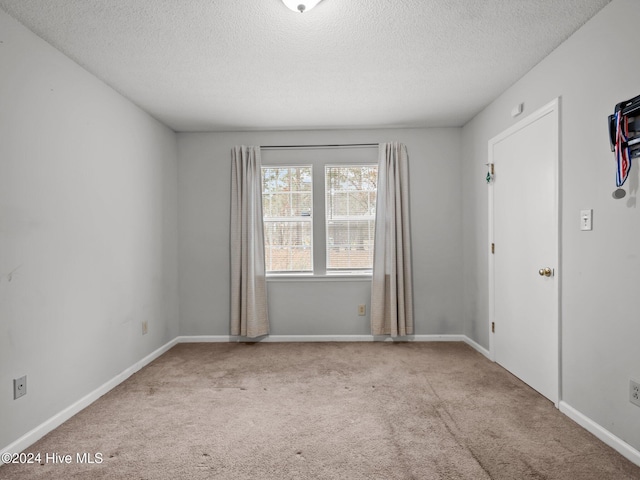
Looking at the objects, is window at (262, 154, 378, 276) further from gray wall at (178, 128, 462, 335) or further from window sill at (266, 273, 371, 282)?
gray wall at (178, 128, 462, 335)

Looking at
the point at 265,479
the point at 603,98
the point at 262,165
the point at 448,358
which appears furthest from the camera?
the point at 262,165

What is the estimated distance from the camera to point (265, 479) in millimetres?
1772

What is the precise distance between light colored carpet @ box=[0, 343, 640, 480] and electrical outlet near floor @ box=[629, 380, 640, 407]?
0.32m

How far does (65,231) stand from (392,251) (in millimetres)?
3007

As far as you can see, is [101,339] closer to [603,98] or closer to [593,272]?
[593,272]

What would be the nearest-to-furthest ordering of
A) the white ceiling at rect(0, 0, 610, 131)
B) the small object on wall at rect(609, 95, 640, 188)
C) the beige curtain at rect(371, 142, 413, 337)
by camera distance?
the small object on wall at rect(609, 95, 640, 188) < the white ceiling at rect(0, 0, 610, 131) < the beige curtain at rect(371, 142, 413, 337)

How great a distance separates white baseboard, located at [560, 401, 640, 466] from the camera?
6.20 feet

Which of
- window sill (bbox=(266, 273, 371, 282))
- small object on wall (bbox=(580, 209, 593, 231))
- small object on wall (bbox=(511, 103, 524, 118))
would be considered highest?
small object on wall (bbox=(511, 103, 524, 118))

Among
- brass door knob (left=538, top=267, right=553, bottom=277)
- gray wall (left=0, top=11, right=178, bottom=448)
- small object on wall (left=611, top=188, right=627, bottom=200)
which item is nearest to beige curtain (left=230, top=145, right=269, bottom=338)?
gray wall (left=0, top=11, right=178, bottom=448)

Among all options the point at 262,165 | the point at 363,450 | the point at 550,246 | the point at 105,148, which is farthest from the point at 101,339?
the point at 550,246

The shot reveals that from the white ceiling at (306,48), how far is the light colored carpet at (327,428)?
246 cm

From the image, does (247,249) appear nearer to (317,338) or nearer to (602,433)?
(317,338)

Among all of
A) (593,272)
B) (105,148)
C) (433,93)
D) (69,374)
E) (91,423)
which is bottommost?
(91,423)

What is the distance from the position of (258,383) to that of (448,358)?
1.87 metres
